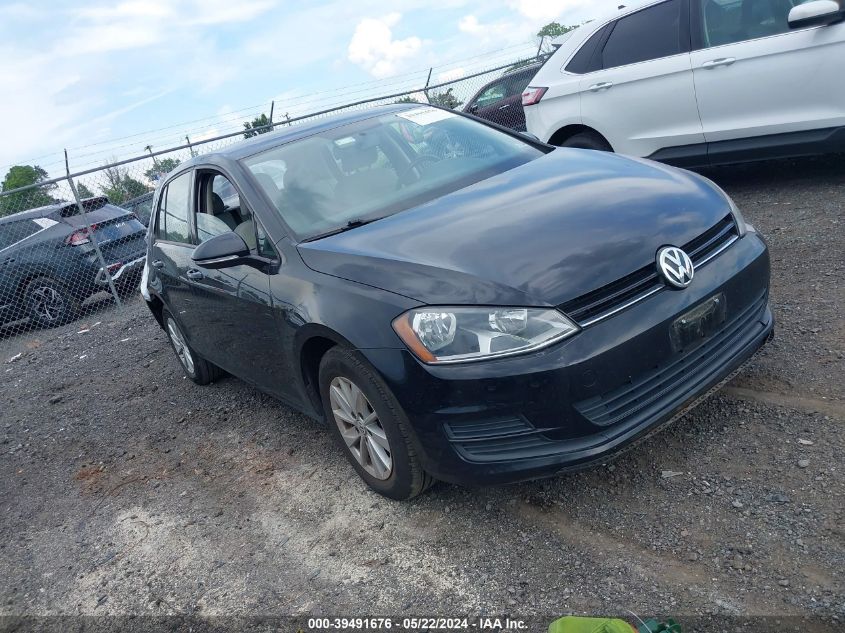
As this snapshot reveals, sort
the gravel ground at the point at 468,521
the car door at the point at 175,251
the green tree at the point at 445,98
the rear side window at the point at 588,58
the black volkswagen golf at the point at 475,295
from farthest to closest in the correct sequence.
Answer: the green tree at the point at 445,98, the rear side window at the point at 588,58, the car door at the point at 175,251, the black volkswagen golf at the point at 475,295, the gravel ground at the point at 468,521

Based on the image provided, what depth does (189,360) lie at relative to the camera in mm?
5621

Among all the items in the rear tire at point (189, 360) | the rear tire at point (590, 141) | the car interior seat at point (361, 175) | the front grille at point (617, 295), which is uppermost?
the car interior seat at point (361, 175)

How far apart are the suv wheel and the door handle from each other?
26.7 ft

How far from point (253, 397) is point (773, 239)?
3.96 meters

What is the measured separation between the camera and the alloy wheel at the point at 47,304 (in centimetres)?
969

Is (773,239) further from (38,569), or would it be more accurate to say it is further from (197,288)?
(38,569)

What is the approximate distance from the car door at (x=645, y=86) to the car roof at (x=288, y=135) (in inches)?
112

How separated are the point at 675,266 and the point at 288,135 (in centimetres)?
244

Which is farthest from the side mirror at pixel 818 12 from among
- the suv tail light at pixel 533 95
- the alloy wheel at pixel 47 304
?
the alloy wheel at pixel 47 304

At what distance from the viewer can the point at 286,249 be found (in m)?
3.47

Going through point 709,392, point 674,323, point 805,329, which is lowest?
point 805,329

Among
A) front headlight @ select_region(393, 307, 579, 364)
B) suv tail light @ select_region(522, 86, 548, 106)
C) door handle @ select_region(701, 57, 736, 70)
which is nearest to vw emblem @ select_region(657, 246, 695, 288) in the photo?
front headlight @ select_region(393, 307, 579, 364)

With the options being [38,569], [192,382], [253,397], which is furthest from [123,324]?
[38,569]

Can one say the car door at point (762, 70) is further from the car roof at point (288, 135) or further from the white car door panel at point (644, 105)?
the car roof at point (288, 135)
